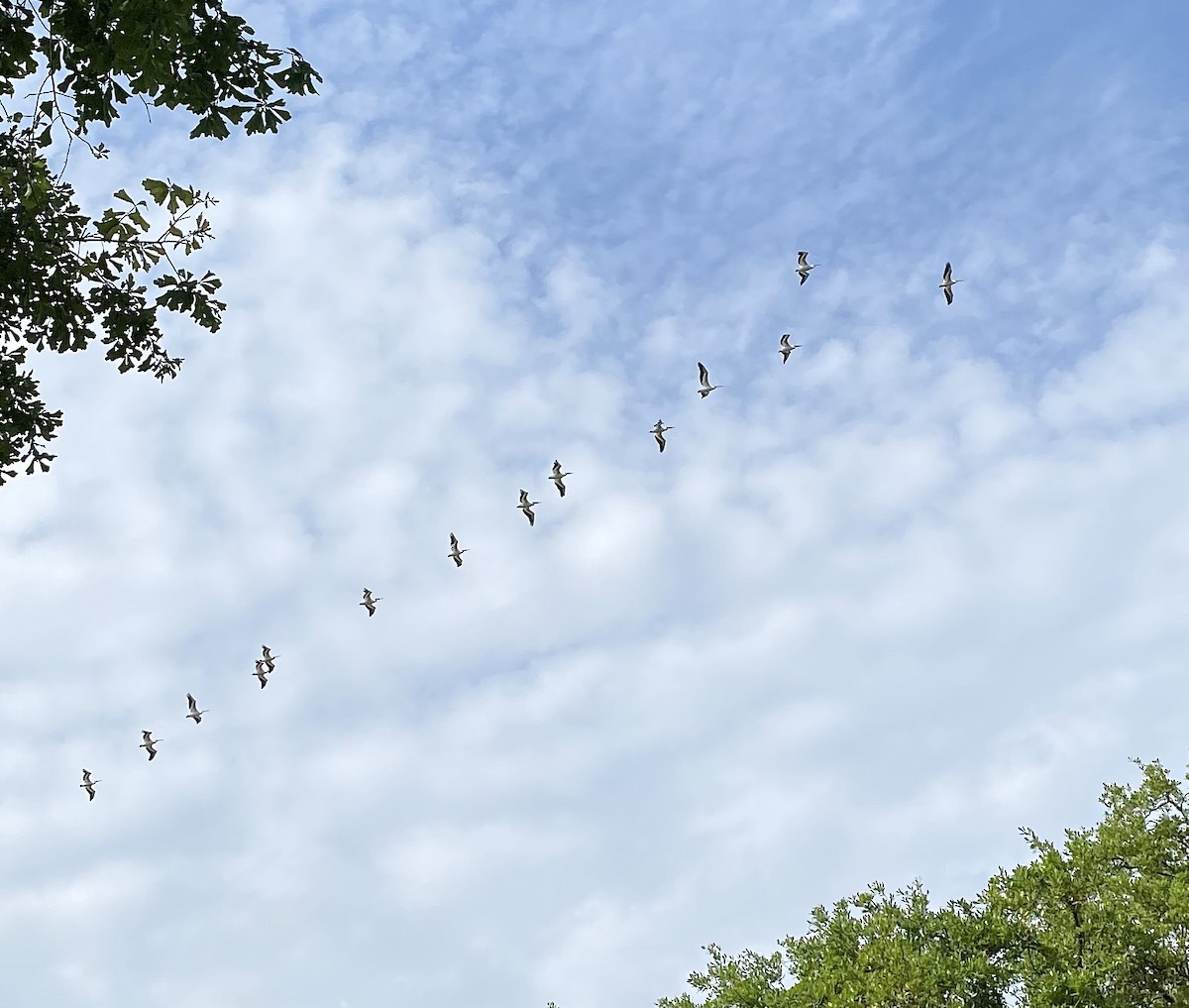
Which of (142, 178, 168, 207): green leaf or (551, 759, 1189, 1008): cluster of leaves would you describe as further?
(551, 759, 1189, 1008): cluster of leaves

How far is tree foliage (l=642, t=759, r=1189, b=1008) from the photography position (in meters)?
25.8

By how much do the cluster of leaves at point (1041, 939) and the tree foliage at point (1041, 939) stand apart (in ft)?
0.09

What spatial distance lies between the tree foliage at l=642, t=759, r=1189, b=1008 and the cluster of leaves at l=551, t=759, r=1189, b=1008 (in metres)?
0.03

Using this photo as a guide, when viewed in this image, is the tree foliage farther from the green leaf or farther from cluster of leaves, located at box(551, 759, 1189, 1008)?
the green leaf

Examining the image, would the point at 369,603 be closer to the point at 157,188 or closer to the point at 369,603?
the point at 369,603

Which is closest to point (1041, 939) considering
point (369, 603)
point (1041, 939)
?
point (1041, 939)

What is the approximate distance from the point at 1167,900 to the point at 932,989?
588 cm

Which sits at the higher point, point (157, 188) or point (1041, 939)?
point (157, 188)

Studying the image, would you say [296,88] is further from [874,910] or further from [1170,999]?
[1170,999]

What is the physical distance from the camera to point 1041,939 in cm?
2702

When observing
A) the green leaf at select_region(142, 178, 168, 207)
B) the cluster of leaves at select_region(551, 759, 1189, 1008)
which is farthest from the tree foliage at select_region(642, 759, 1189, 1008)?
the green leaf at select_region(142, 178, 168, 207)

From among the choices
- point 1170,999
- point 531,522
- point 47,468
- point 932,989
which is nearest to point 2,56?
point 47,468

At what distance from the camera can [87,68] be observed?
12.2m

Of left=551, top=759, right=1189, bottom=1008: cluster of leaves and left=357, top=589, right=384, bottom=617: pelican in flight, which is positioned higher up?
left=357, top=589, right=384, bottom=617: pelican in flight
